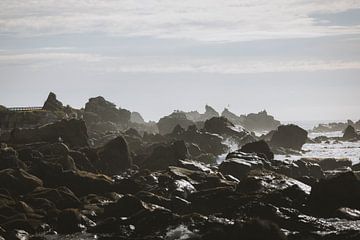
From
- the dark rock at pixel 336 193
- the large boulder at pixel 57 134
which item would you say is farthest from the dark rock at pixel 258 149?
the large boulder at pixel 57 134

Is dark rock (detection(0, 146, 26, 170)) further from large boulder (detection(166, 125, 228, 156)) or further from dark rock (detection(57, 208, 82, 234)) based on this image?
large boulder (detection(166, 125, 228, 156))

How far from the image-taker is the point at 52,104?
114 metres

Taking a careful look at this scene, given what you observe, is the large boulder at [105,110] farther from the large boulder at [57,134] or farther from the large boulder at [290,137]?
the large boulder at [57,134]

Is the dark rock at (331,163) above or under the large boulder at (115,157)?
under

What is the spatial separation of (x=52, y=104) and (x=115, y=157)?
50213 millimetres

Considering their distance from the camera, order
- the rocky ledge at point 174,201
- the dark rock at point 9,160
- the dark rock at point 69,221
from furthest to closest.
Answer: the dark rock at point 9,160
the dark rock at point 69,221
the rocky ledge at point 174,201

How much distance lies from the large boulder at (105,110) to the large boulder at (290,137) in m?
51.8

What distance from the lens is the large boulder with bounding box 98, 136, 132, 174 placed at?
222 feet

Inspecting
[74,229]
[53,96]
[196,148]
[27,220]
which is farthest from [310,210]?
[53,96]

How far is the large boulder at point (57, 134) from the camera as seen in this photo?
74250 mm

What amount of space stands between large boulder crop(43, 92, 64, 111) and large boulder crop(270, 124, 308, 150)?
51.0m

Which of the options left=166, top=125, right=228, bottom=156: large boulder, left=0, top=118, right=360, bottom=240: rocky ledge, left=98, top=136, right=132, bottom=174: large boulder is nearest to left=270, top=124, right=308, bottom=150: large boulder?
left=166, top=125, right=228, bottom=156: large boulder

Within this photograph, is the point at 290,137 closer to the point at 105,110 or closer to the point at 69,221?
the point at 105,110

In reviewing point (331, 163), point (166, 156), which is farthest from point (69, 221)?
point (331, 163)
